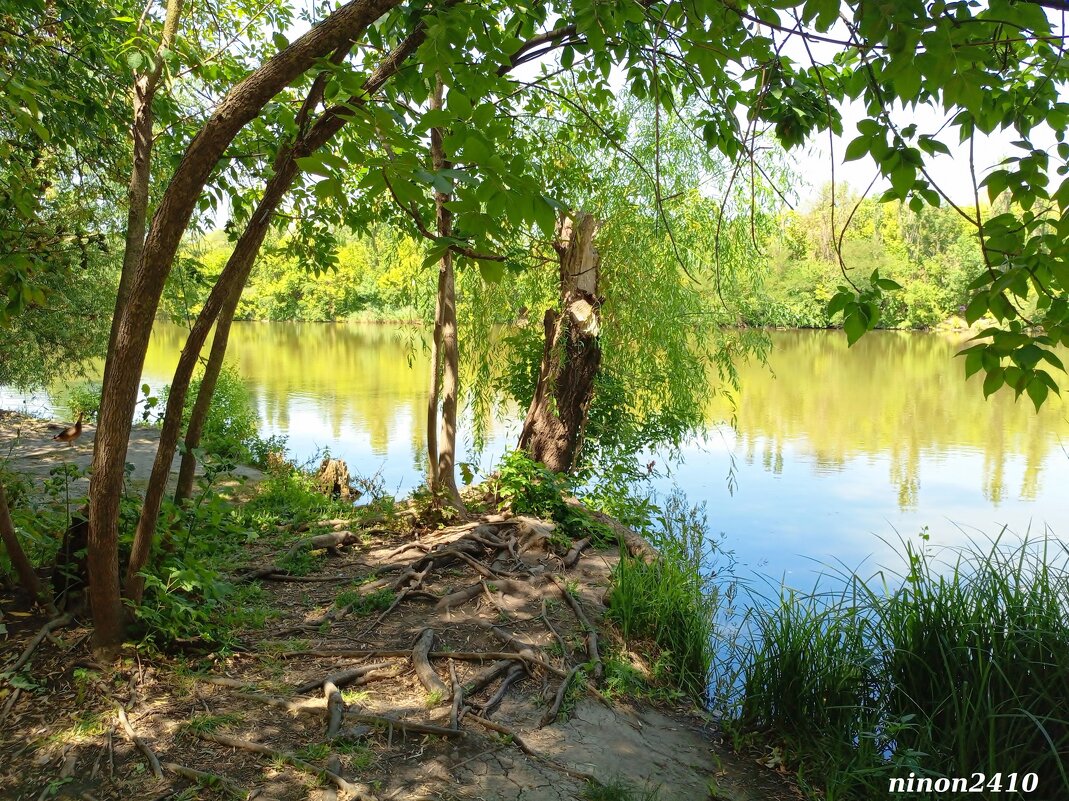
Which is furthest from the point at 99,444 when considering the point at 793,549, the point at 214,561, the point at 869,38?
the point at 793,549

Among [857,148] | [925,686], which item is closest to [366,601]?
[925,686]

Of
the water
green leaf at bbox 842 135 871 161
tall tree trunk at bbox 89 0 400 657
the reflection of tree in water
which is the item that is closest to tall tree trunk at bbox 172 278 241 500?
tall tree trunk at bbox 89 0 400 657

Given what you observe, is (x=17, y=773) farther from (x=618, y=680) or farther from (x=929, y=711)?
(x=929, y=711)

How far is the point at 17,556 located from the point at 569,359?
4570 mm

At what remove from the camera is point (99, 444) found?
2.75 metres

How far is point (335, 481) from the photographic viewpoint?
7.77 m

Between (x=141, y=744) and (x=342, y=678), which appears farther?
(x=342, y=678)

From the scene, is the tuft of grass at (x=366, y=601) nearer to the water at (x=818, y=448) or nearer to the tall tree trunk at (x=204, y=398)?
the tall tree trunk at (x=204, y=398)

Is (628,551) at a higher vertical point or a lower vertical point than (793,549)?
higher

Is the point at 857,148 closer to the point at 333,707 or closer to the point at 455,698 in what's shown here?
the point at 455,698

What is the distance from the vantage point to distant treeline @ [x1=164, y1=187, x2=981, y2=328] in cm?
841

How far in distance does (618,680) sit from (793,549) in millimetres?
4109

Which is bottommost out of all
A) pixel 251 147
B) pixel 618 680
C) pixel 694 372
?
pixel 618 680

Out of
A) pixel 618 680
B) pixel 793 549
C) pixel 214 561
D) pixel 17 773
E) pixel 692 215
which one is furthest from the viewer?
pixel 692 215
